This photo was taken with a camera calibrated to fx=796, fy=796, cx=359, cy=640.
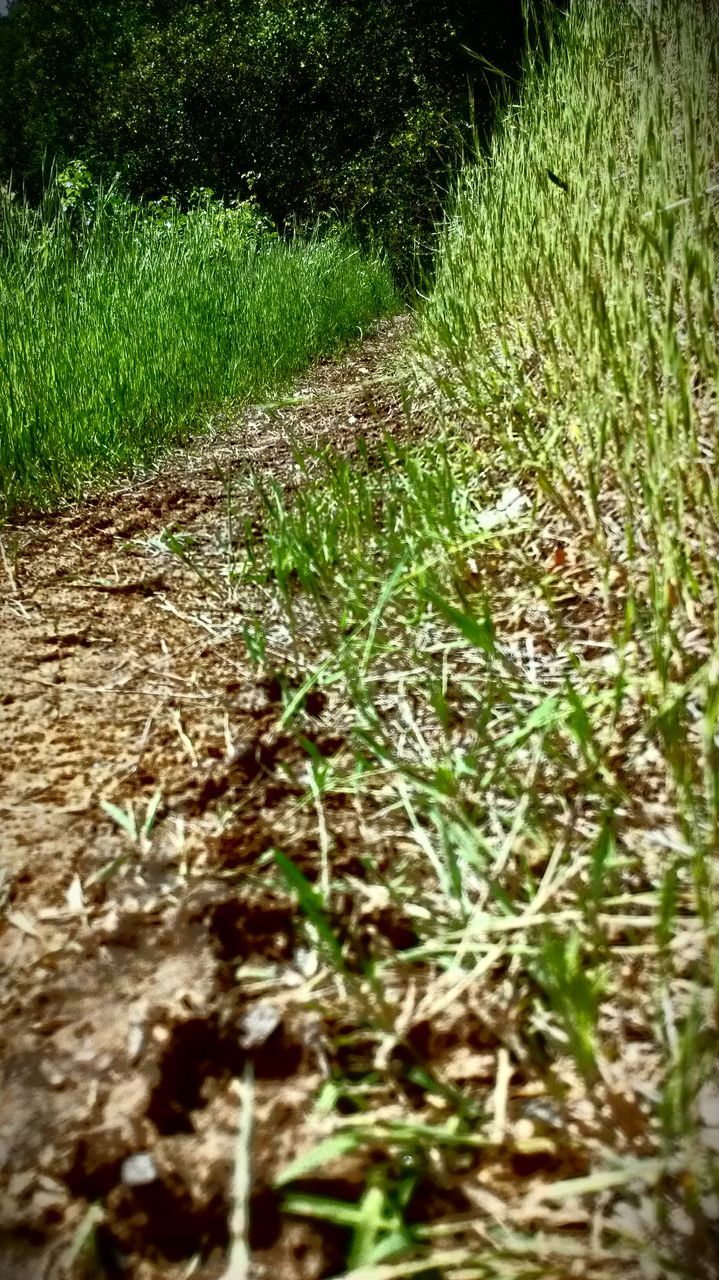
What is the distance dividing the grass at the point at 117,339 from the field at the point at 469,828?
0.79 meters

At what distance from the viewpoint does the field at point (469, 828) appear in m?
0.51

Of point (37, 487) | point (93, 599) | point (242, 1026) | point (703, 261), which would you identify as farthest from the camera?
point (37, 487)

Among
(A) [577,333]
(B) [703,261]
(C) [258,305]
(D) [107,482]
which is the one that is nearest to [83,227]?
(C) [258,305]

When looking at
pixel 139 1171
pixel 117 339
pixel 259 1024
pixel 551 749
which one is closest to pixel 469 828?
pixel 551 749

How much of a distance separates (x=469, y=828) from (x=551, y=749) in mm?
134

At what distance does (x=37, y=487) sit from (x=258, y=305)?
2234 millimetres

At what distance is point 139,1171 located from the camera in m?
0.54

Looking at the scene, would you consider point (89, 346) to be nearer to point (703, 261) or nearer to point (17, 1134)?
point (703, 261)

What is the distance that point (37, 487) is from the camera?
7.14ft

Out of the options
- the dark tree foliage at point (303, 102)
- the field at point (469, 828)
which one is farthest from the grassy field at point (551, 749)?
the dark tree foliage at point (303, 102)

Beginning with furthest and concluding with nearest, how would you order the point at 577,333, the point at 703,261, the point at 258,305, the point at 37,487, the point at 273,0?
1. the point at 273,0
2. the point at 258,305
3. the point at 37,487
4. the point at 577,333
5. the point at 703,261

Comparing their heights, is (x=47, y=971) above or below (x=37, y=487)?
below

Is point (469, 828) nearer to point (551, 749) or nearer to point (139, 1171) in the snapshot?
point (551, 749)

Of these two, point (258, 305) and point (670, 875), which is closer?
point (670, 875)
